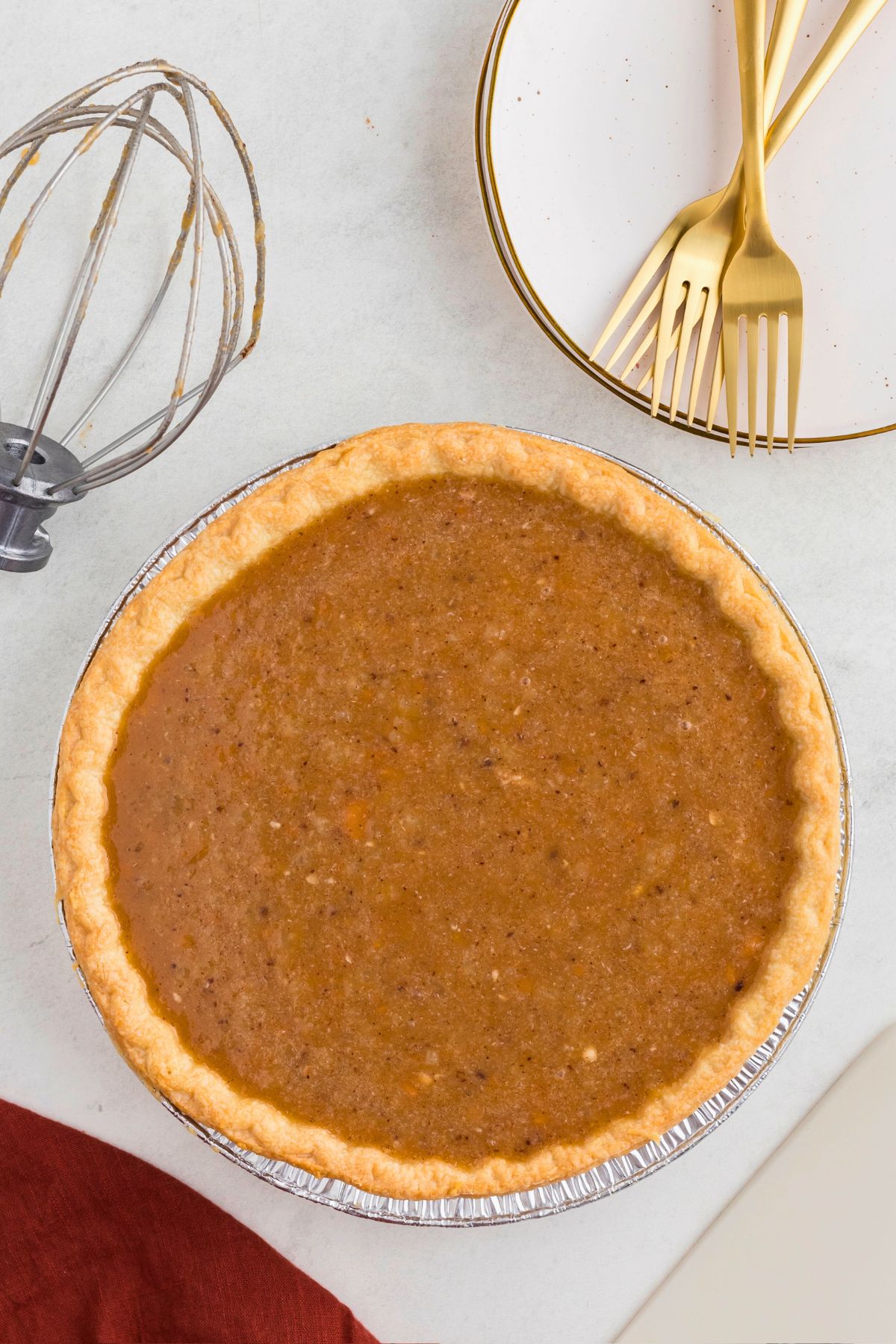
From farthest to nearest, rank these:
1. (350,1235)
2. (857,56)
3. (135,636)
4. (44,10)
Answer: (350,1235), (44,10), (857,56), (135,636)

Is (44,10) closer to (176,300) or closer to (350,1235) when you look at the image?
(176,300)

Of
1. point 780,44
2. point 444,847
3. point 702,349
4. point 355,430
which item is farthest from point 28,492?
point 780,44

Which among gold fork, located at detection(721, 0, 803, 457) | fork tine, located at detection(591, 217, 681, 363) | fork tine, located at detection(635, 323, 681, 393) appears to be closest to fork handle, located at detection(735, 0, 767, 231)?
gold fork, located at detection(721, 0, 803, 457)

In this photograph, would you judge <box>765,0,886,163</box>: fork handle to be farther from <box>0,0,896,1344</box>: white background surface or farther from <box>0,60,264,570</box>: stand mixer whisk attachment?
<box>0,60,264,570</box>: stand mixer whisk attachment

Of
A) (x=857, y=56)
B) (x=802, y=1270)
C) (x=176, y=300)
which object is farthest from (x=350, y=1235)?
(x=857, y=56)

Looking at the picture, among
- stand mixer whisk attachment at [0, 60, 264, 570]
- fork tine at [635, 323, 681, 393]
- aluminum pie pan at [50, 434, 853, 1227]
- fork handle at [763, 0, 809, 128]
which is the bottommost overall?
aluminum pie pan at [50, 434, 853, 1227]

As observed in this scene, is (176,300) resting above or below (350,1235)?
above

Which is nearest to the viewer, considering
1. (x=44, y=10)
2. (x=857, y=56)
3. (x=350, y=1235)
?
(x=857, y=56)
